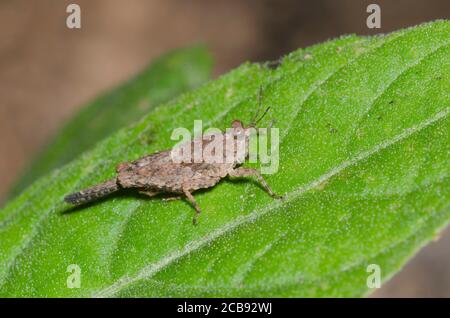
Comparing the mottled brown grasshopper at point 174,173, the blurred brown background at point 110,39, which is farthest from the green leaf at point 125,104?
the blurred brown background at point 110,39

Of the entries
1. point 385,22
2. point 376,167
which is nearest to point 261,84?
point 376,167

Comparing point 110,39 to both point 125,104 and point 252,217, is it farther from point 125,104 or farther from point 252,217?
point 252,217

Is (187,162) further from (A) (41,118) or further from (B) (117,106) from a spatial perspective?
(A) (41,118)

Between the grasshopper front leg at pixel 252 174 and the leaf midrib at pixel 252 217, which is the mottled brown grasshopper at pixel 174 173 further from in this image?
the leaf midrib at pixel 252 217

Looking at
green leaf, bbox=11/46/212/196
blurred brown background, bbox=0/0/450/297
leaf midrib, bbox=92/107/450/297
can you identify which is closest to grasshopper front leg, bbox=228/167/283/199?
leaf midrib, bbox=92/107/450/297

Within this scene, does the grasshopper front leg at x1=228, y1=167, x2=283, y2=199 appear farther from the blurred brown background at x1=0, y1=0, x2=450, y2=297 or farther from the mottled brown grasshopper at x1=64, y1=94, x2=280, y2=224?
the blurred brown background at x1=0, y1=0, x2=450, y2=297
